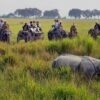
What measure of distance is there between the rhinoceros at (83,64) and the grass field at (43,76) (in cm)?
21

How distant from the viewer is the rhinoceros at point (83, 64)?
10617mm

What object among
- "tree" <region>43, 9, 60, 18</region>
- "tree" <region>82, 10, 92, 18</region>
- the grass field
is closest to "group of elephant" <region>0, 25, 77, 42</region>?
the grass field

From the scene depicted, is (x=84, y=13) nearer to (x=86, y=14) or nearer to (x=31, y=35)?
(x=86, y=14)

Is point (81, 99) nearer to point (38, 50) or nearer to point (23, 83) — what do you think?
point (23, 83)

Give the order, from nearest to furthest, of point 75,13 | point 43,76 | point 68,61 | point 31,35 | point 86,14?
point 43,76 → point 68,61 → point 31,35 → point 86,14 → point 75,13

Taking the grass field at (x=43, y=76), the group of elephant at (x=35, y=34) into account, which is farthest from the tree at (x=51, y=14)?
the grass field at (x=43, y=76)

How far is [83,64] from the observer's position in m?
10.7

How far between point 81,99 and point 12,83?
211 centimetres

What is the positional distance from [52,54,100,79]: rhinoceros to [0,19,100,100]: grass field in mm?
209

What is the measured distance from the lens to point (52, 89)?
8.45 metres

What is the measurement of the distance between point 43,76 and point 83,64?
1.05 m

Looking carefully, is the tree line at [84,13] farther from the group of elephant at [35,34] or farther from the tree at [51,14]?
the group of elephant at [35,34]

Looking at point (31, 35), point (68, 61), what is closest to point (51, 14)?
point (31, 35)

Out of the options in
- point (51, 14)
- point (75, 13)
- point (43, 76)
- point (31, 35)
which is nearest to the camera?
point (43, 76)
